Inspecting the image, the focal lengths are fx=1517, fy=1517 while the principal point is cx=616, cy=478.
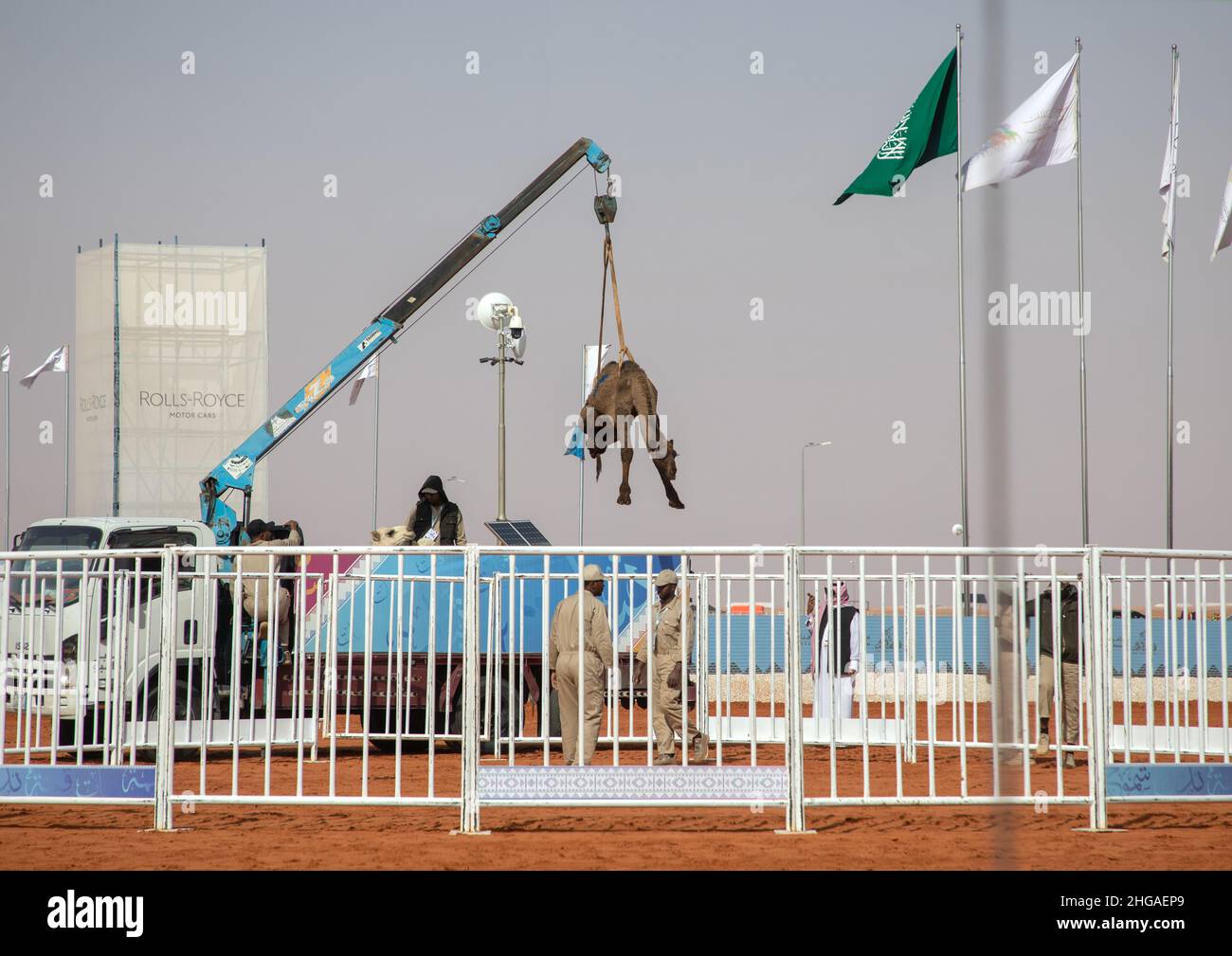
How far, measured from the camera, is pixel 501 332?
21.6 m

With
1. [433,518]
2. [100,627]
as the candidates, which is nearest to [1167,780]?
[100,627]

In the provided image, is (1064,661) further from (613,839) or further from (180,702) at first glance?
(180,702)

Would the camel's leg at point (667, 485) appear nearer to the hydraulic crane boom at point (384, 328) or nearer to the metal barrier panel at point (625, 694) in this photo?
the metal barrier panel at point (625, 694)

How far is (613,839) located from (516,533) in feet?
34.6

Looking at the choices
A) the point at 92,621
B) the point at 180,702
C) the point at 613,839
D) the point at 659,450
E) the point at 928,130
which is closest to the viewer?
the point at 613,839

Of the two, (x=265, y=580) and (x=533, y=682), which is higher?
(x=265, y=580)

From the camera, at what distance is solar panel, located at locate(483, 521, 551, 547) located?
20.8m

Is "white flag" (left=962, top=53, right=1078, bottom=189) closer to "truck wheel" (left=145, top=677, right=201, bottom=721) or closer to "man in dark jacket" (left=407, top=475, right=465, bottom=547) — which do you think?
"man in dark jacket" (left=407, top=475, right=465, bottom=547)

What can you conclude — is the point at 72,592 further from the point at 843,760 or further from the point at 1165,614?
the point at 1165,614

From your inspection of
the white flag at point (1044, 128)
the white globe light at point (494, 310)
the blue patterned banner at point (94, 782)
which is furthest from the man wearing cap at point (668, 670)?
the white flag at point (1044, 128)

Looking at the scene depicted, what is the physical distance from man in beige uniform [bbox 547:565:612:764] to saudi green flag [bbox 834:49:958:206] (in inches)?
414

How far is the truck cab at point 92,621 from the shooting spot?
1143 cm

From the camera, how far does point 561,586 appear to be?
18.8 meters
